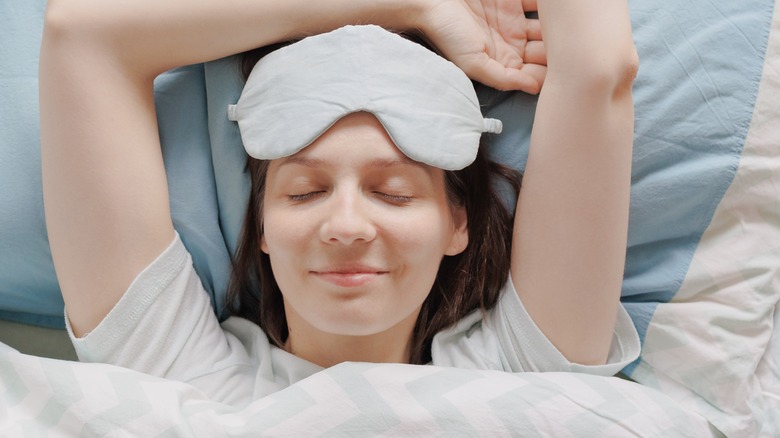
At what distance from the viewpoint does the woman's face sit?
1.21 meters

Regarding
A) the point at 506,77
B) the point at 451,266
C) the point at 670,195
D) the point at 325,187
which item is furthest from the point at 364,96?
the point at 670,195

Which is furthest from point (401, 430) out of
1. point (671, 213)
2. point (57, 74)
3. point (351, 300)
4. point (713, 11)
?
point (713, 11)

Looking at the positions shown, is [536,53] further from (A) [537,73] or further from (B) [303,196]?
(B) [303,196]

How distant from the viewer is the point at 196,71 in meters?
1.40

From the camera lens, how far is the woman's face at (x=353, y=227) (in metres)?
1.21

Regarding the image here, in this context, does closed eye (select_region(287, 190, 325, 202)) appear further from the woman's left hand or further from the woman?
the woman's left hand

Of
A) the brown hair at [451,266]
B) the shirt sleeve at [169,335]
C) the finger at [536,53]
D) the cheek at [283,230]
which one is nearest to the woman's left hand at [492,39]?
the finger at [536,53]

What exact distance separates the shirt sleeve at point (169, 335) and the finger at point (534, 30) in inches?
23.2

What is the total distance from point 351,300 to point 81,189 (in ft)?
1.29

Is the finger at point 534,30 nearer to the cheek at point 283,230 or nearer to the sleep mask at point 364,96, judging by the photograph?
the sleep mask at point 364,96

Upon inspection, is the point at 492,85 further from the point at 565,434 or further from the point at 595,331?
the point at 565,434

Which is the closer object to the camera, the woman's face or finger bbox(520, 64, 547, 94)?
the woman's face

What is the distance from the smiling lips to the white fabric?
0.71 ft

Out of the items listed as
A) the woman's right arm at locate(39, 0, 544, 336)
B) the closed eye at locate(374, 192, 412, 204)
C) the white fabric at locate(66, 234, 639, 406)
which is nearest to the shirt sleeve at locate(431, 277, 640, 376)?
the white fabric at locate(66, 234, 639, 406)
